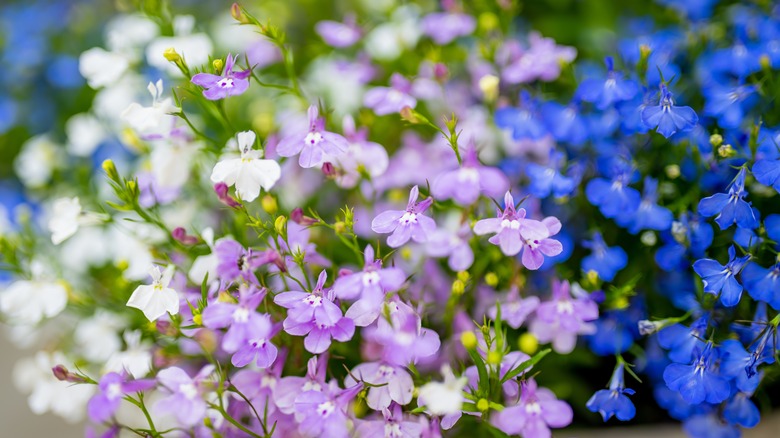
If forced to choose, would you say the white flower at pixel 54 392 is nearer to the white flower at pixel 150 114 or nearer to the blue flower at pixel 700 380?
the white flower at pixel 150 114

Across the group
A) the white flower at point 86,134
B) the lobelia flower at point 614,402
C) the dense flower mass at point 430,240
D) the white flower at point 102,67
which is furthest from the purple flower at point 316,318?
the white flower at point 86,134

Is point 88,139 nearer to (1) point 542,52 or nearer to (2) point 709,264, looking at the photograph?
(1) point 542,52

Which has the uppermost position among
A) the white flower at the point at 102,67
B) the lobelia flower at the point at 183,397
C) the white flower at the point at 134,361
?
the white flower at the point at 102,67

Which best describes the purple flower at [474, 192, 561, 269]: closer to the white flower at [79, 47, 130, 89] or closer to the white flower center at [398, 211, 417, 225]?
the white flower center at [398, 211, 417, 225]

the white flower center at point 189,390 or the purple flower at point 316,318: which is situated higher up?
the purple flower at point 316,318

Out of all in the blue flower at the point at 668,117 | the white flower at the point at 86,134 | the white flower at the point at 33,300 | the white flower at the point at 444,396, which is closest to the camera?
the white flower at the point at 444,396

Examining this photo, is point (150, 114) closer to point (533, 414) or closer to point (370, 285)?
point (370, 285)
